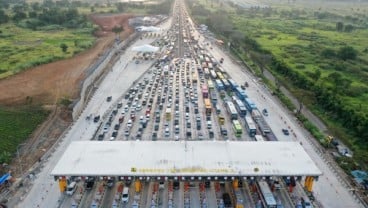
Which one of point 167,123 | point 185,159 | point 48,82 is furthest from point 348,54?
point 48,82

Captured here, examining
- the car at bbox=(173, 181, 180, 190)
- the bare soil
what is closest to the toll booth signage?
the car at bbox=(173, 181, 180, 190)

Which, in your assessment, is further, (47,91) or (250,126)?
(47,91)

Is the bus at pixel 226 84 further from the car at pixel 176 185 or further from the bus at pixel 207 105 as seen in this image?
the car at pixel 176 185

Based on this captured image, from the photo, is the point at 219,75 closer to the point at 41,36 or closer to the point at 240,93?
the point at 240,93

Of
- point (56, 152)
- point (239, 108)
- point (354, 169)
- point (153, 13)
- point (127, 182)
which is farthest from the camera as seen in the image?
point (153, 13)

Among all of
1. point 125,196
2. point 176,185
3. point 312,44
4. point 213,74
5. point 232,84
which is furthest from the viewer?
point 312,44

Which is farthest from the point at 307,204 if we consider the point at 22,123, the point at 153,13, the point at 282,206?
the point at 153,13

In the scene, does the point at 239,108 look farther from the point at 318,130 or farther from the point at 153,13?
the point at 153,13
